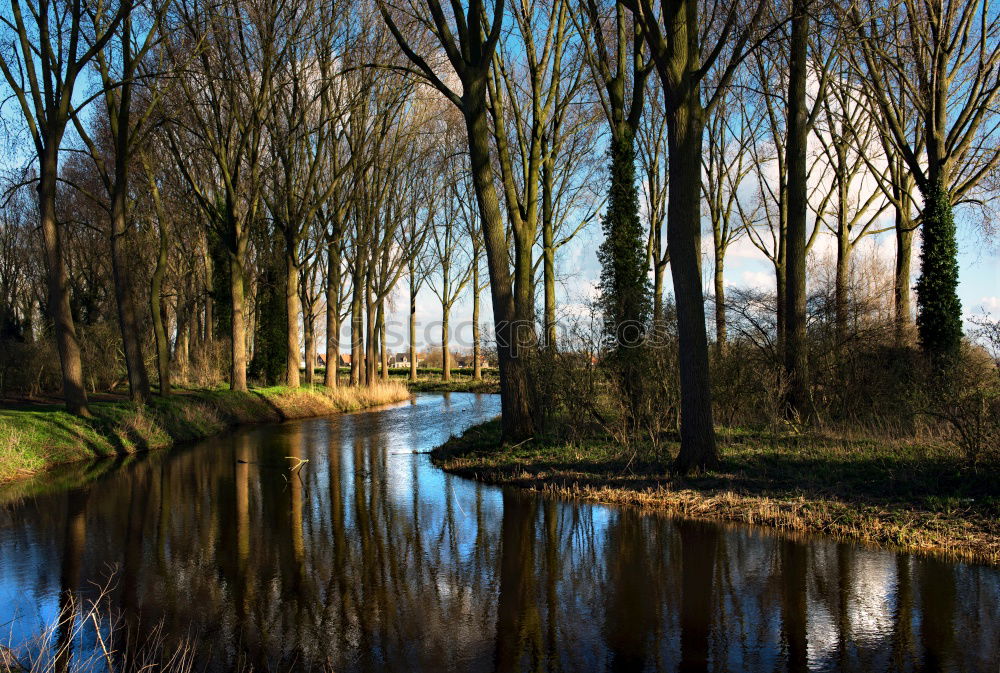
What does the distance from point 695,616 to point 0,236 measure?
43840mm

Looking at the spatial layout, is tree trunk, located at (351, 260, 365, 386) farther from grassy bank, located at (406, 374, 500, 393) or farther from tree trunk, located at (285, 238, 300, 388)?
grassy bank, located at (406, 374, 500, 393)

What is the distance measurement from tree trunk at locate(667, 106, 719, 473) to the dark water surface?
5.67 ft

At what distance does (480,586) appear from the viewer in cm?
640

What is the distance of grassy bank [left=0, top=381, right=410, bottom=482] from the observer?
13.0 m

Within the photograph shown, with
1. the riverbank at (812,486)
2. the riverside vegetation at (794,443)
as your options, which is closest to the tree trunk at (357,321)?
the riverside vegetation at (794,443)

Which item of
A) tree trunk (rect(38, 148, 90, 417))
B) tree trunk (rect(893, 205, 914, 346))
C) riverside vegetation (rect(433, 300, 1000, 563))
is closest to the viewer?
riverside vegetation (rect(433, 300, 1000, 563))

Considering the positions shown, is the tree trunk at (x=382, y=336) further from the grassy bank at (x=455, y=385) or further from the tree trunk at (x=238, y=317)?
the tree trunk at (x=238, y=317)

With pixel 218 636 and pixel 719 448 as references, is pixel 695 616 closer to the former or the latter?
pixel 218 636

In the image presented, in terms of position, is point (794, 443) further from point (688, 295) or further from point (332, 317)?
point (332, 317)

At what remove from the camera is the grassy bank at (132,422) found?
13.0 metres

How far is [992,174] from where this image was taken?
19203 mm

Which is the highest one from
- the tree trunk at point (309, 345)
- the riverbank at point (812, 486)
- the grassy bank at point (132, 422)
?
the tree trunk at point (309, 345)

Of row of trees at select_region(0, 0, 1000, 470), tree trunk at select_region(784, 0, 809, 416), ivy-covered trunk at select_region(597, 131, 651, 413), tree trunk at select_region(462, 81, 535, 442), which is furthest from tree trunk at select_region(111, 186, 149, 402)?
tree trunk at select_region(784, 0, 809, 416)

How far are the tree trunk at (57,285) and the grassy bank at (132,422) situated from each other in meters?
0.63
